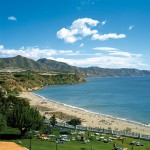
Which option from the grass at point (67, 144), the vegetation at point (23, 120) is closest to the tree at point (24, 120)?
the vegetation at point (23, 120)

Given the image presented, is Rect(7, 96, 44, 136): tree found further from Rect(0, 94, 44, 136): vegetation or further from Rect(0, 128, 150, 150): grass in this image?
Rect(0, 128, 150, 150): grass

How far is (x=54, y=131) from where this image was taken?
60.3m

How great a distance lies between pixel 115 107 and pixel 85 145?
7181cm

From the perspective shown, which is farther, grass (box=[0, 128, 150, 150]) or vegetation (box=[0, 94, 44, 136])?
vegetation (box=[0, 94, 44, 136])

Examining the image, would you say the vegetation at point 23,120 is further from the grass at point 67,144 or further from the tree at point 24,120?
the grass at point 67,144

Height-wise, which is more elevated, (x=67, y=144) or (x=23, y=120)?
(x=23, y=120)

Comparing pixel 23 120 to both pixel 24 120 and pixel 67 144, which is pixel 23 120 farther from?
pixel 67 144

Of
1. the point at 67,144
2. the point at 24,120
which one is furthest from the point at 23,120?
the point at 67,144

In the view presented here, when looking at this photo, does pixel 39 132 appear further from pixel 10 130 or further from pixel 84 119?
pixel 84 119

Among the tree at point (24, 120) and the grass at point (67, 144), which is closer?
the grass at point (67, 144)

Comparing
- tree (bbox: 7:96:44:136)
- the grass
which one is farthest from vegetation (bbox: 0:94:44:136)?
the grass

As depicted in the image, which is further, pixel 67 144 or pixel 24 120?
pixel 24 120

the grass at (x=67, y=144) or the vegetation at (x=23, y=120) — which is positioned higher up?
the vegetation at (x=23, y=120)

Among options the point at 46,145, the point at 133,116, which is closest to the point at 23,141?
the point at 46,145
